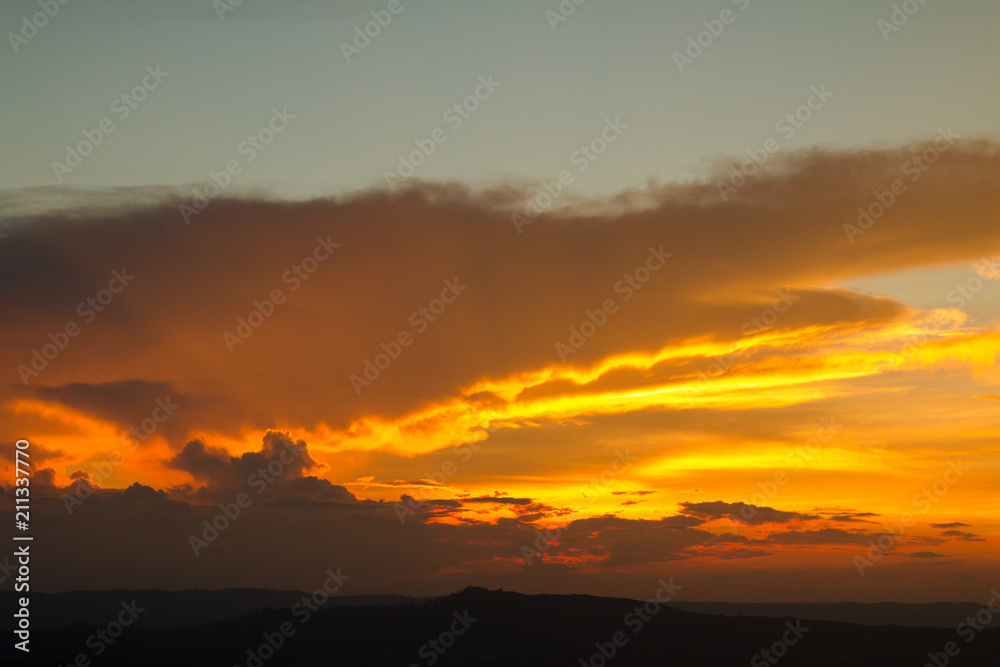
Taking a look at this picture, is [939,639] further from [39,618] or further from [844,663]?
[39,618]

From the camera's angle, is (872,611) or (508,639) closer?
(508,639)

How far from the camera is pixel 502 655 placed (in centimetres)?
5162

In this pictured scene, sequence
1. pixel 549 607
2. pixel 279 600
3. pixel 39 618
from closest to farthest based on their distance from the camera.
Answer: pixel 549 607 < pixel 39 618 < pixel 279 600

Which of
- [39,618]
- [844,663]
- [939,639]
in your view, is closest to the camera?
[844,663]

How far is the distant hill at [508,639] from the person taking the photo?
49.8m

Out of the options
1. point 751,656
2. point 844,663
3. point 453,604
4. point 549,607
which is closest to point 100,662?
point 453,604

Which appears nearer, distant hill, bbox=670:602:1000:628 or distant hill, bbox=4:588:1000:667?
distant hill, bbox=4:588:1000:667

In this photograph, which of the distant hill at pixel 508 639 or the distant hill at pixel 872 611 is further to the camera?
the distant hill at pixel 872 611

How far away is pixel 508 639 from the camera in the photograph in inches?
2160

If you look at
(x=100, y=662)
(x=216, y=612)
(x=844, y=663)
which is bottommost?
(x=844, y=663)

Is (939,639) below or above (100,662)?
below

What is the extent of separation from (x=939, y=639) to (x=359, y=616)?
128 feet

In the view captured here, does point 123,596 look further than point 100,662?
Yes

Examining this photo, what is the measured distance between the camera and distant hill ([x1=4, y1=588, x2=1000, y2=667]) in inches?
1961
